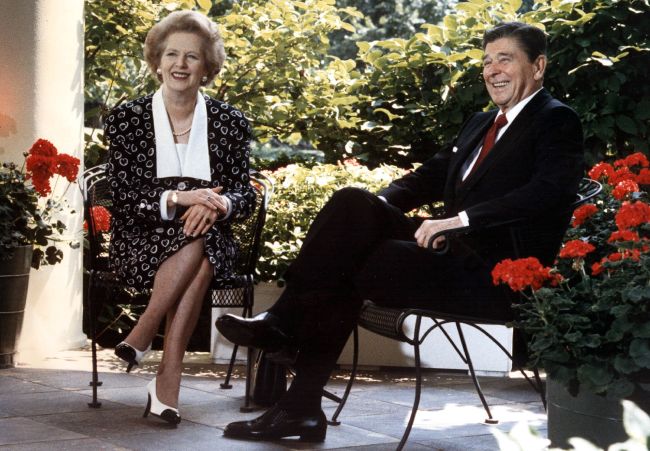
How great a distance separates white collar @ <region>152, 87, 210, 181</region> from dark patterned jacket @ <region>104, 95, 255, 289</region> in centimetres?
2

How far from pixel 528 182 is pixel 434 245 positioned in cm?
38

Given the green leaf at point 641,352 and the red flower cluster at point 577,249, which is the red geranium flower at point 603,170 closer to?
the red flower cluster at point 577,249

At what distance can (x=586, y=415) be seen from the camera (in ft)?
8.68

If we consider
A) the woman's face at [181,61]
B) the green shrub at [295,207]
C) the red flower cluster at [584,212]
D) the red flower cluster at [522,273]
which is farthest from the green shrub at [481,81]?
the red flower cluster at [522,273]

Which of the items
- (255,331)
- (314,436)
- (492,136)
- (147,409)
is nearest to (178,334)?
(147,409)

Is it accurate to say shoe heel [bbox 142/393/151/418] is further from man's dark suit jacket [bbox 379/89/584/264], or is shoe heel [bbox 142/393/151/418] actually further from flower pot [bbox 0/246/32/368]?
flower pot [bbox 0/246/32/368]

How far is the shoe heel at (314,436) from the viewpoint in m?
3.41

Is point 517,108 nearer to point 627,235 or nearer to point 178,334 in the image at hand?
point 627,235

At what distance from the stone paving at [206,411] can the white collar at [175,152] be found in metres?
0.91

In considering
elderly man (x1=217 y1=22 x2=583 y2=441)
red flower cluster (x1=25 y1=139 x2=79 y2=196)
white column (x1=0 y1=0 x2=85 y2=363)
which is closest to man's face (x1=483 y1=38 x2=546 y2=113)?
elderly man (x1=217 y1=22 x2=583 y2=441)

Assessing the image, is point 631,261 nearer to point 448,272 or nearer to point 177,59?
point 448,272

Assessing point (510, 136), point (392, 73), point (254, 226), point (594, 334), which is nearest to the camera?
point (594, 334)

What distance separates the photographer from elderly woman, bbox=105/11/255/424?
12.2 feet

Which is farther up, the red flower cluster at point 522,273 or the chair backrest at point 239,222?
the chair backrest at point 239,222
